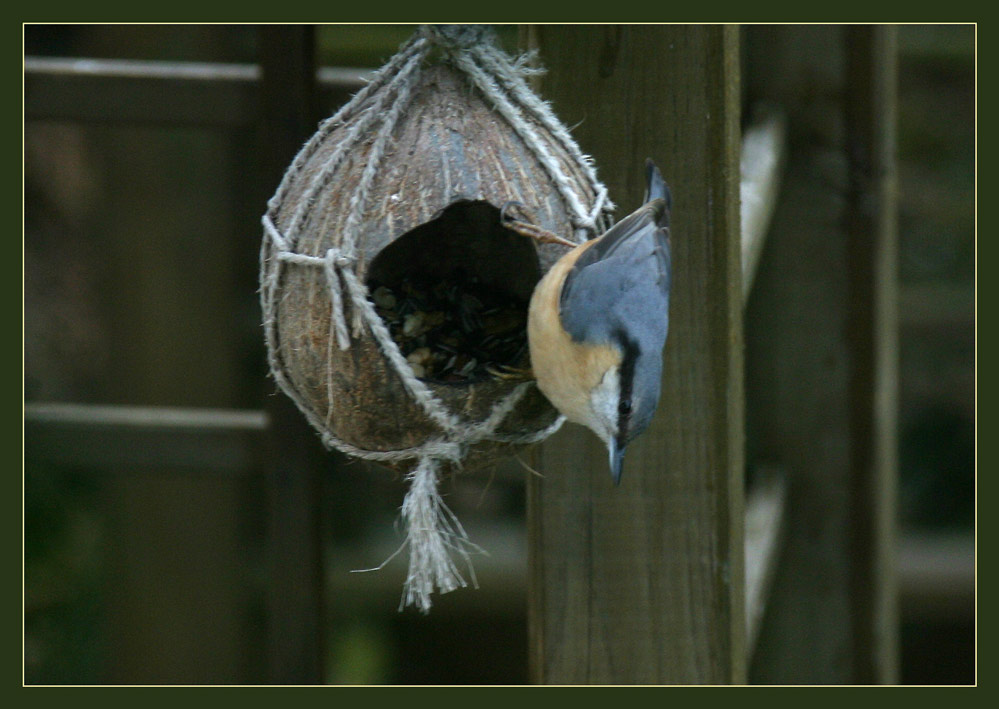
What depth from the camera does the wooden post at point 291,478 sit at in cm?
215

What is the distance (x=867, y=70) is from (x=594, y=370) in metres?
1.65

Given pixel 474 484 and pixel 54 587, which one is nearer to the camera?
pixel 54 587

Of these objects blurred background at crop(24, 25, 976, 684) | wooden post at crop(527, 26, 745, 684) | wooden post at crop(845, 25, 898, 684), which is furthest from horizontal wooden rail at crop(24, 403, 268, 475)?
wooden post at crop(845, 25, 898, 684)

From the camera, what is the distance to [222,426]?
2.42 m

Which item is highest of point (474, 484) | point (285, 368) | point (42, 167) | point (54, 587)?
point (42, 167)

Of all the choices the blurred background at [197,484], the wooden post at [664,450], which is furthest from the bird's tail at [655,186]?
the blurred background at [197,484]

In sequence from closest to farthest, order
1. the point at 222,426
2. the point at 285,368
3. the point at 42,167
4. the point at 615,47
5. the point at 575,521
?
the point at 285,368 → the point at 615,47 → the point at 575,521 → the point at 222,426 → the point at 42,167

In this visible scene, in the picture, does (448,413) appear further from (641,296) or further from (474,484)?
(474,484)

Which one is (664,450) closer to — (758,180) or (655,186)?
(655,186)

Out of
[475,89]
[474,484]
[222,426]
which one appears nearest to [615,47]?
[475,89]

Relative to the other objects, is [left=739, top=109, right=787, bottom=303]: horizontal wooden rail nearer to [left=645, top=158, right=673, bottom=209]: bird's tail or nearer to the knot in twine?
[left=645, top=158, right=673, bottom=209]: bird's tail

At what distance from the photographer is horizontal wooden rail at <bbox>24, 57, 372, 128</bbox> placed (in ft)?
7.38

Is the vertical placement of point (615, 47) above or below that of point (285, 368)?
above

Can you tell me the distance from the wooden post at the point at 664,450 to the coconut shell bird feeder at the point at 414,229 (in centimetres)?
14
